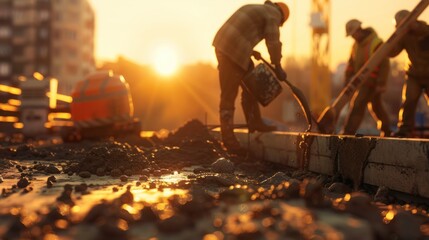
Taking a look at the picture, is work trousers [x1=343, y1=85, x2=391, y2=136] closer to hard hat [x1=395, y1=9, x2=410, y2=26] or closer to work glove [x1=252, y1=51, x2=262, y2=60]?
hard hat [x1=395, y1=9, x2=410, y2=26]

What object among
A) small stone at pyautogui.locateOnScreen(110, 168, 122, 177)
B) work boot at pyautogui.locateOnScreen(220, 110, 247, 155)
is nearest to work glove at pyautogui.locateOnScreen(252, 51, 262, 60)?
work boot at pyautogui.locateOnScreen(220, 110, 247, 155)

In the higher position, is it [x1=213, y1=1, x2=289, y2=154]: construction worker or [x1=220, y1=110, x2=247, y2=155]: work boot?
[x1=213, y1=1, x2=289, y2=154]: construction worker

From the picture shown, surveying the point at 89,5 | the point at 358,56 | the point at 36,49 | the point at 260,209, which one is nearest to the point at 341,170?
the point at 260,209

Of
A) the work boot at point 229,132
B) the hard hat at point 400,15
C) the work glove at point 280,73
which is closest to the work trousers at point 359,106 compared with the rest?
the hard hat at point 400,15

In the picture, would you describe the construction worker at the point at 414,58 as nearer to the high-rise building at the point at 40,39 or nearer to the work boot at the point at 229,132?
the work boot at the point at 229,132

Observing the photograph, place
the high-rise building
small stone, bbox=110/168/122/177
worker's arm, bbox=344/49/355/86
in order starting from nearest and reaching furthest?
small stone, bbox=110/168/122/177 < worker's arm, bbox=344/49/355/86 < the high-rise building

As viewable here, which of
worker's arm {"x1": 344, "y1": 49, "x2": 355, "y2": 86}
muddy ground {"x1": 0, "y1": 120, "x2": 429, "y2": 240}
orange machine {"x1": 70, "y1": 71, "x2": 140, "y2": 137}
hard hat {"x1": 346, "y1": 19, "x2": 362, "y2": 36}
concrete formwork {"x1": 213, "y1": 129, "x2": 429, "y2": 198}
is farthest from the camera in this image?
orange machine {"x1": 70, "y1": 71, "x2": 140, "y2": 137}

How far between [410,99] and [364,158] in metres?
4.07

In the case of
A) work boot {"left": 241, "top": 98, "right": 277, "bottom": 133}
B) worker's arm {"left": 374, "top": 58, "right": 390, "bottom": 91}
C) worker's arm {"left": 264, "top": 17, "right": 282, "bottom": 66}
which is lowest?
work boot {"left": 241, "top": 98, "right": 277, "bottom": 133}

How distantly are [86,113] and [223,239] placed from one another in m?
9.84

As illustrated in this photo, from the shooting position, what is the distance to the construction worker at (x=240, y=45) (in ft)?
22.6

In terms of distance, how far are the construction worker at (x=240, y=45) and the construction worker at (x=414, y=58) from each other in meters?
1.76

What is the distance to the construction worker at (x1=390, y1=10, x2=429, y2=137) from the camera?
733 cm

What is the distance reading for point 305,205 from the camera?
9.41 ft
